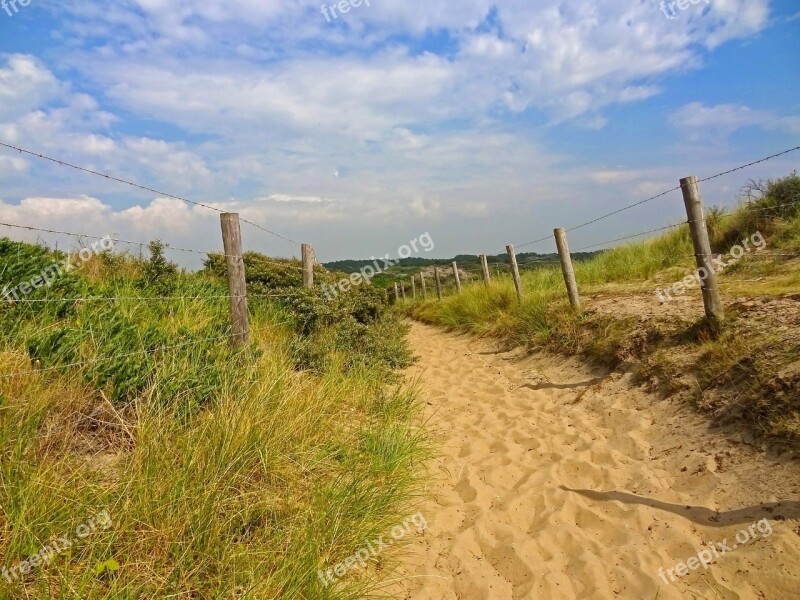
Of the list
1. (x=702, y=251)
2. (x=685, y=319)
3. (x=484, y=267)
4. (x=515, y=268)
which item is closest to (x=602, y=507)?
(x=685, y=319)

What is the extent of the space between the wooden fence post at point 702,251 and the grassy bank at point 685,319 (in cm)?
18

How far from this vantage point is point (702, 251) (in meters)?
4.95

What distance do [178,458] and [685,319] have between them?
5.11 meters

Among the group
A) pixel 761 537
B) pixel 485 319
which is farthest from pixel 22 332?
pixel 485 319

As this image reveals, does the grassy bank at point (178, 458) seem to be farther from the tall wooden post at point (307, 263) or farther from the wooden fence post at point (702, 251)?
the wooden fence post at point (702, 251)

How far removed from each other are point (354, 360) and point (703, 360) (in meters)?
3.57

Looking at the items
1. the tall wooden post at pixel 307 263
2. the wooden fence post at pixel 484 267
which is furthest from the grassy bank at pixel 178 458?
the wooden fence post at pixel 484 267

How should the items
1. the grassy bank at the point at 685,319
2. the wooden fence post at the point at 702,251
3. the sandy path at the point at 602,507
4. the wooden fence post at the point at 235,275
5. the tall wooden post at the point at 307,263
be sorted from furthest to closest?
the tall wooden post at the point at 307,263 → the wooden fence post at the point at 702,251 → the wooden fence post at the point at 235,275 → the grassy bank at the point at 685,319 → the sandy path at the point at 602,507

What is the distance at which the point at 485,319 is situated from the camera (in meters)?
10.1

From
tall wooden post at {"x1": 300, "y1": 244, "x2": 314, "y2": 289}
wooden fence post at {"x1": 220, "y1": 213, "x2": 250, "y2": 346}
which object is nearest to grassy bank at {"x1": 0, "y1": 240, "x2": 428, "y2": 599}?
wooden fence post at {"x1": 220, "y1": 213, "x2": 250, "y2": 346}

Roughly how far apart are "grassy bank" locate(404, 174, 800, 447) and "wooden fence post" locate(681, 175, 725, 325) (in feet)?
0.58

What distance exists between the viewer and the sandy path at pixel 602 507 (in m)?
2.53

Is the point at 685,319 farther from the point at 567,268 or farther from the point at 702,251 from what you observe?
the point at 567,268

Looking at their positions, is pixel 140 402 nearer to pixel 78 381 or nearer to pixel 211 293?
pixel 78 381
